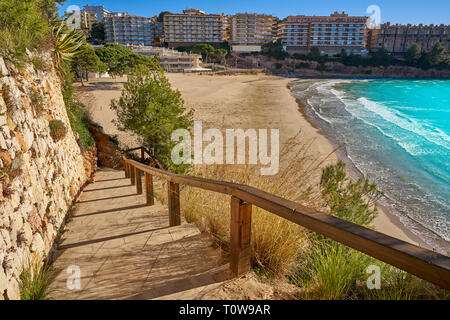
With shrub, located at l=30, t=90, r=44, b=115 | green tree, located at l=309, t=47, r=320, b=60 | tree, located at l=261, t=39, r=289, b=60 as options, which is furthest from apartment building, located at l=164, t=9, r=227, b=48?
shrub, located at l=30, t=90, r=44, b=115

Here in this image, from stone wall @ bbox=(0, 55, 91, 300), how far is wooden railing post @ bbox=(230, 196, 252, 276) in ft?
5.16

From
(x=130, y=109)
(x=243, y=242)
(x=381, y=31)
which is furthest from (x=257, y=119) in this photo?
(x=381, y=31)

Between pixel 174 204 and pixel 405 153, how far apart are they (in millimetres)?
16759

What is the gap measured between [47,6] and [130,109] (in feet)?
13.7

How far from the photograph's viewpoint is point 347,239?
1.30m

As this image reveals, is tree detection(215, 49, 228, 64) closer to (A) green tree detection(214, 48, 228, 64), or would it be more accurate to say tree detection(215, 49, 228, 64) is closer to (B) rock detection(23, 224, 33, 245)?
(A) green tree detection(214, 48, 228, 64)

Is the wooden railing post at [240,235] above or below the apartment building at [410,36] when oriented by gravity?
below

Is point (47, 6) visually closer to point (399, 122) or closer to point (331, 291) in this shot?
point (331, 291)

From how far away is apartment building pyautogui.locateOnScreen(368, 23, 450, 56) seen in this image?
3605 inches

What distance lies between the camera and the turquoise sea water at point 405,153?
9.73m

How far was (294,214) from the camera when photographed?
1.55m

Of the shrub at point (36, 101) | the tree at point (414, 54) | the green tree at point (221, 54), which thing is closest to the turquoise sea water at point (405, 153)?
the shrub at point (36, 101)

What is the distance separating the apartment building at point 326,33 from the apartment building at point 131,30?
155 ft

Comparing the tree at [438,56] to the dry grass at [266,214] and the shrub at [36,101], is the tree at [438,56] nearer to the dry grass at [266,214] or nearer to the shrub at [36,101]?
the dry grass at [266,214]
